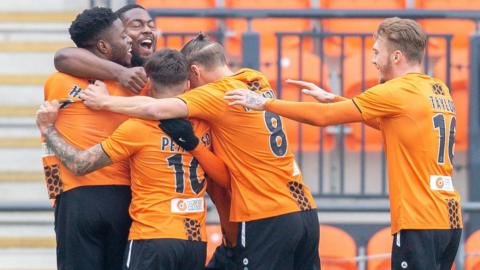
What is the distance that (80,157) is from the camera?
→ 655 cm

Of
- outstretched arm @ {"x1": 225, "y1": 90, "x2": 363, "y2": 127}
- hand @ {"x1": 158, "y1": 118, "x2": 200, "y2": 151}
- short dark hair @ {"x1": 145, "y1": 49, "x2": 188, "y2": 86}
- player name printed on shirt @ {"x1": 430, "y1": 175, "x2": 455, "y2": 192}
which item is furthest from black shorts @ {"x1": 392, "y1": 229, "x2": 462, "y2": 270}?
short dark hair @ {"x1": 145, "y1": 49, "x2": 188, "y2": 86}

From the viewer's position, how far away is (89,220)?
6.69 m

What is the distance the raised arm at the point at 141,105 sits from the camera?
6469 mm

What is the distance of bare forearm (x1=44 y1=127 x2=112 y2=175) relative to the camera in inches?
257

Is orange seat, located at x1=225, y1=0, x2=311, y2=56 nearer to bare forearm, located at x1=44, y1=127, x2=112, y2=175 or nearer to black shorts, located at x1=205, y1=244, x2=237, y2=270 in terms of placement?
black shorts, located at x1=205, y1=244, x2=237, y2=270

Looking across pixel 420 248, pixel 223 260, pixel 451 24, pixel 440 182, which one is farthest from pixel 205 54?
pixel 451 24

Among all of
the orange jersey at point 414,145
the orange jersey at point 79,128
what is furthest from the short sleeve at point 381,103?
the orange jersey at point 79,128

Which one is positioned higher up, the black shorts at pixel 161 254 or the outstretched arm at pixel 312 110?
the outstretched arm at pixel 312 110

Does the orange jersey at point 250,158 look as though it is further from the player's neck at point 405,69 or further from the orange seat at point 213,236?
the orange seat at point 213,236

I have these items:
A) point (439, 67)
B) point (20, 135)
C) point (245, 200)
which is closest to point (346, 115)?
point (245, 200)

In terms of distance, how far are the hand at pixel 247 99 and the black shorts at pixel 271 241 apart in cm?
67

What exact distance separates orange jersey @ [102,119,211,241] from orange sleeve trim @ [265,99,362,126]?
0.59 meters

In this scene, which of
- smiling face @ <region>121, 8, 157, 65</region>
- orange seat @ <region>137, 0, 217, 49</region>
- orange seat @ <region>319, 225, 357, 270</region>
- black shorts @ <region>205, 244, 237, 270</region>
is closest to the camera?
black shorts @ <region>205, 244, 237, 270</region>

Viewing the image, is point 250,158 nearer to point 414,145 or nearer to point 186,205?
point 186,205
